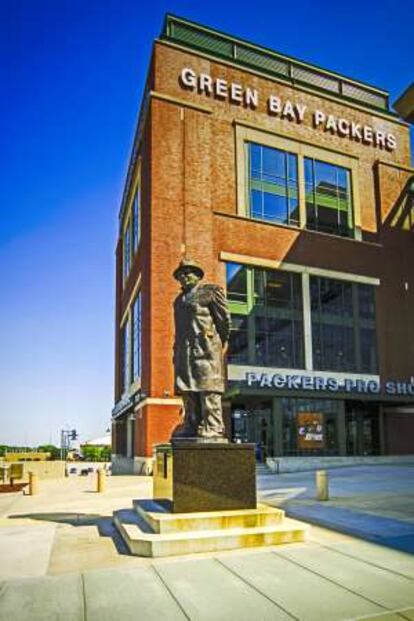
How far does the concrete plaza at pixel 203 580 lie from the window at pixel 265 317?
2444 centimetres

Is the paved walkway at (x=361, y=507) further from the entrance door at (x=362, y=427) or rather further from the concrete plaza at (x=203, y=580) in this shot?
the entrance door at (x=362, y=427)

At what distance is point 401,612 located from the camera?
199 inches

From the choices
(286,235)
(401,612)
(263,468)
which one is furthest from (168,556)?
(286,235)

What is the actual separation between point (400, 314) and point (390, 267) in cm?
371

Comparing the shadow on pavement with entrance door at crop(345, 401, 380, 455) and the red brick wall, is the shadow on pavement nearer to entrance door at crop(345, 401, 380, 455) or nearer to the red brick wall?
the red brick wall

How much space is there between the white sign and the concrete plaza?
32820 mm

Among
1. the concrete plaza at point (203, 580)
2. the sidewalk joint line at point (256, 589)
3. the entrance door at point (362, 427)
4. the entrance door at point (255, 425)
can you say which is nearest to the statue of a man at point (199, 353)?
the concrete plaza at point (203, 580)

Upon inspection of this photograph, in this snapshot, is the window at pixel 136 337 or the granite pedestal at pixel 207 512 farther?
the window at pixel 136 337

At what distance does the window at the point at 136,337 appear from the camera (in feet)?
123

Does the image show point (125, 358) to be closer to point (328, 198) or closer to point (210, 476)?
point (328, 198)

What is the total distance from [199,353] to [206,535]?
3061 millimetres

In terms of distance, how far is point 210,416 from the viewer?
919 cm

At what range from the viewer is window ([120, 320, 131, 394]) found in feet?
142

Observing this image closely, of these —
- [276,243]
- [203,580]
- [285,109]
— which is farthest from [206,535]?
[285,109]
